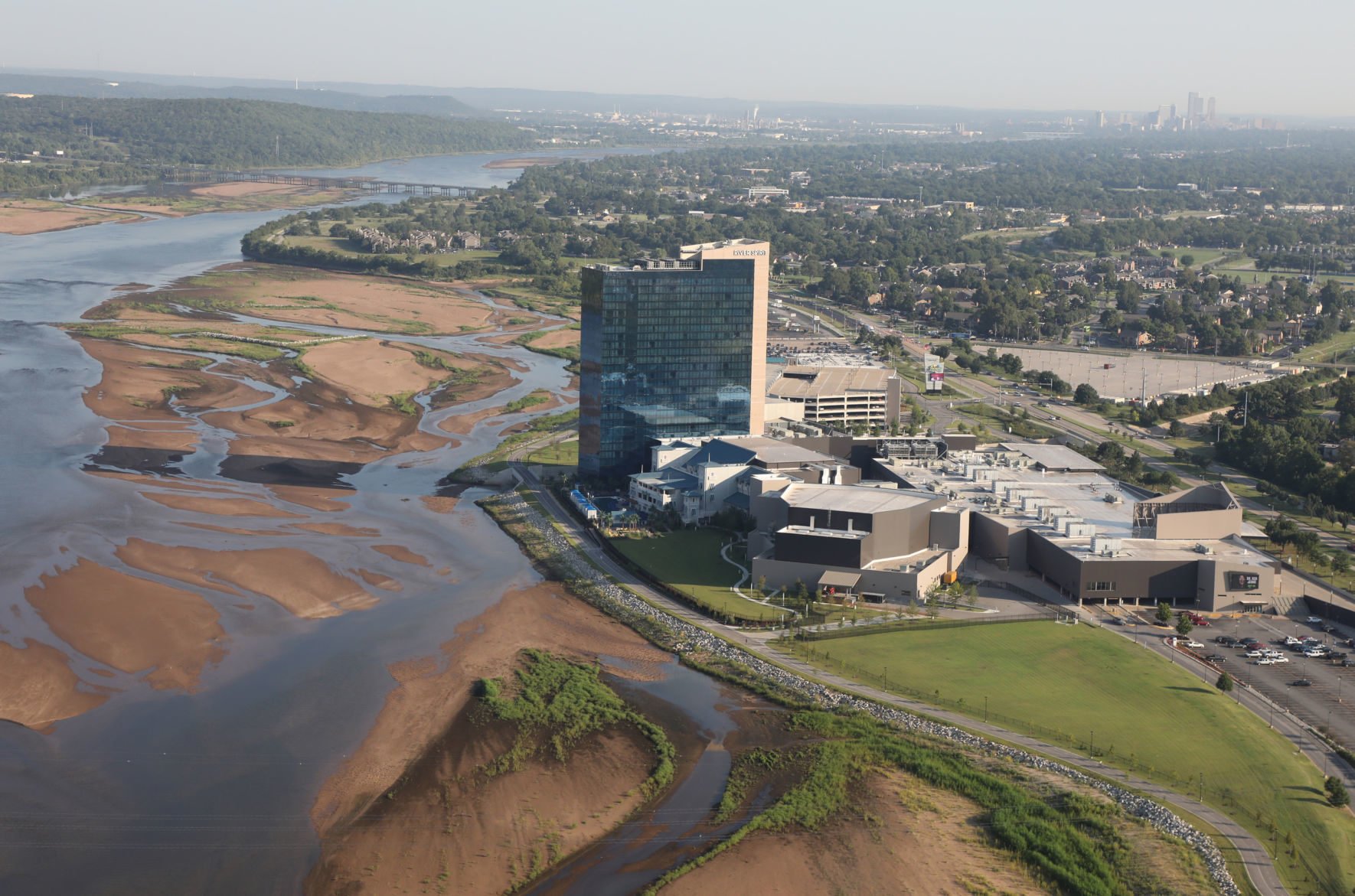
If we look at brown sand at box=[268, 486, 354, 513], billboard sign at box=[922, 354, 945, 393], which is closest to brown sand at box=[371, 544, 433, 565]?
brown sand at box=[268, 486, 354, 513]

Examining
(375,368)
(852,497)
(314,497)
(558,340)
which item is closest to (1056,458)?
(852,497)

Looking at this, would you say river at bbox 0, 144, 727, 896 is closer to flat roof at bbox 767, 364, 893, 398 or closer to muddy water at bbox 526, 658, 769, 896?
muddy water at bbox 526, 658, 769, 896

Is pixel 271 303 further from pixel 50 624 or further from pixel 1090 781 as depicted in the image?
pixel 1090 781

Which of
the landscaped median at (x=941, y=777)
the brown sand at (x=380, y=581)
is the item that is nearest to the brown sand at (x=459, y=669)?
the landscaped median at (x=941, y=777)

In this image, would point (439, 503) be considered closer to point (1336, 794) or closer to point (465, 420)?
point (465, 420)

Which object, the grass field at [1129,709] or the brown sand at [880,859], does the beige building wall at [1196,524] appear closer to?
the grass field at [1129,709]
